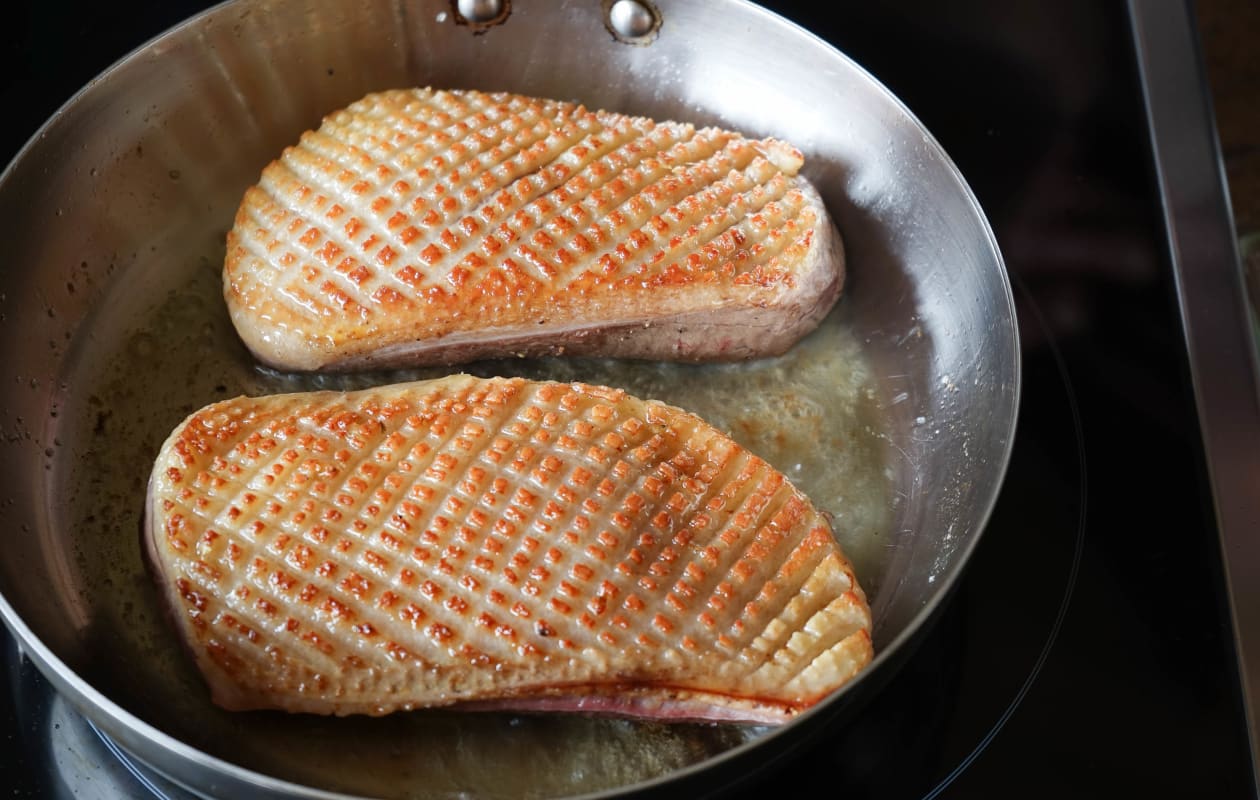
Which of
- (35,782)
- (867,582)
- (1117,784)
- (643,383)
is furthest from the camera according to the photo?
(643,383)

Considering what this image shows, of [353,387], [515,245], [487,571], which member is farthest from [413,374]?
[487,571]

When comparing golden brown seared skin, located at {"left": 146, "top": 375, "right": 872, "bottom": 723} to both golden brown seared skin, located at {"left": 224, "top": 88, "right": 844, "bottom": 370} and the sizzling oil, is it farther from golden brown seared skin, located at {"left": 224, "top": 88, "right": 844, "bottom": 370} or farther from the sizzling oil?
golden brown seared skin, located at {"left": 224, "top": 88, "right": 844, "bottom": 370}

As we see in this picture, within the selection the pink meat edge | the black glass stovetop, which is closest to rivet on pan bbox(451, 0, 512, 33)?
the black glass stovetop

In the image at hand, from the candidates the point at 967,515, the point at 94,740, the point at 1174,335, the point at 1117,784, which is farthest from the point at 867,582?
the point at 94,740

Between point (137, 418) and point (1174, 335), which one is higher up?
point (137, 418)

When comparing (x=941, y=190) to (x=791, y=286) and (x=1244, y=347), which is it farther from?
(x=1244, y=347)

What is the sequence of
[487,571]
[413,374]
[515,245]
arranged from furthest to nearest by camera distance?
[413,374]
[515,245]
[487,571]

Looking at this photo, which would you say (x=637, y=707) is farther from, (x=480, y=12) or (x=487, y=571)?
(x=480, y=12)
